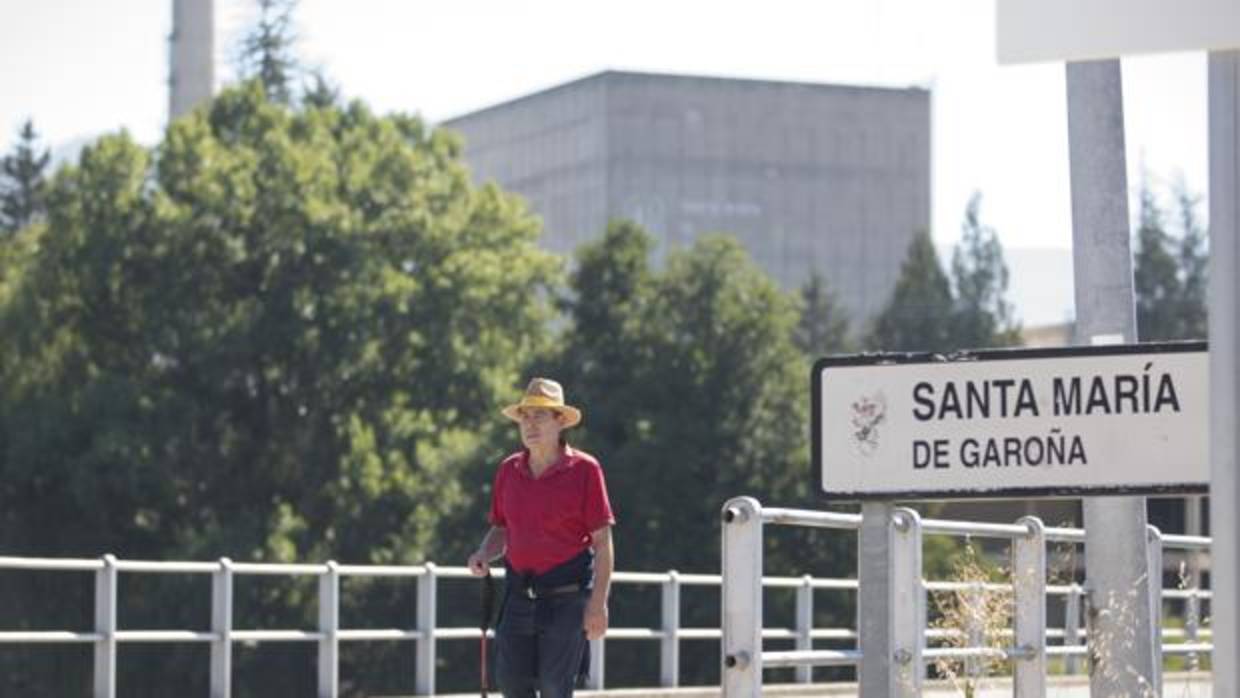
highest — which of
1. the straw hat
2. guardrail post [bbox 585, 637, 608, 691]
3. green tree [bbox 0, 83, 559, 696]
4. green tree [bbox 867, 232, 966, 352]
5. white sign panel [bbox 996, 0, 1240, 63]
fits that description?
green tree [bbox 867, 232, 966, 352]

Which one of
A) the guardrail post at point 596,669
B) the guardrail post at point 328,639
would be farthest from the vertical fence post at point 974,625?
the guardrail post at point 596,669

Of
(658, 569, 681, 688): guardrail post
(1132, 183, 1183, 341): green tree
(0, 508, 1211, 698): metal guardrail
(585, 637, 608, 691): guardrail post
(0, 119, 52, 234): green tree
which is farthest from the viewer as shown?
(1132, 183, 1183, 341): green tree

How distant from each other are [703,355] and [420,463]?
7296mm

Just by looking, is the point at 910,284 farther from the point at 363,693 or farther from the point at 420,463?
the point at 363,693

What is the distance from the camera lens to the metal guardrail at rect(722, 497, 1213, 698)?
902 centimetres

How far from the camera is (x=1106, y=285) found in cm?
1038

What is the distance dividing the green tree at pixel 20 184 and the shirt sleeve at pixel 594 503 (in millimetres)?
104824

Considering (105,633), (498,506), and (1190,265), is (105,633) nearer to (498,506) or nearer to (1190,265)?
(498,506)

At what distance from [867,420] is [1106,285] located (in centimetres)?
202

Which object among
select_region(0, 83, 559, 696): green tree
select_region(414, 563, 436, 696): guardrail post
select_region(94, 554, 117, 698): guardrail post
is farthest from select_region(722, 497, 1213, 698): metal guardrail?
select_region(0, 83, 559, 696): green tree

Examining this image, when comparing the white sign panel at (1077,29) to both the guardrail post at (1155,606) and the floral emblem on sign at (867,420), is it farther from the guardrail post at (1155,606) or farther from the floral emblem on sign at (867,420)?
the guardrail post at (1155,606)

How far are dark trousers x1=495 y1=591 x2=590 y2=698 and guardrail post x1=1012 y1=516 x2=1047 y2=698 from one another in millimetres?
1883

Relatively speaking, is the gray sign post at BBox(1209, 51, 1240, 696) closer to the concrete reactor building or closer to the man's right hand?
the man's right hand

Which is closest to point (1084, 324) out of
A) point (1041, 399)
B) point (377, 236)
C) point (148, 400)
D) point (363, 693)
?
point (1041, 399)
